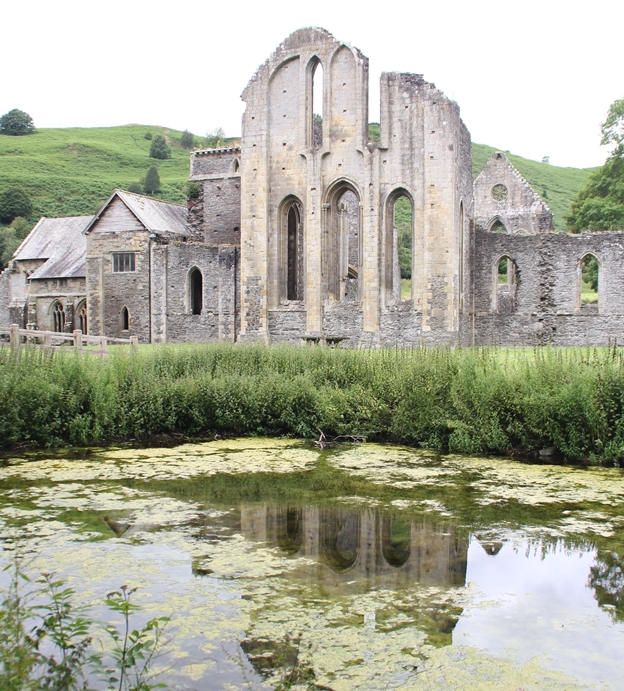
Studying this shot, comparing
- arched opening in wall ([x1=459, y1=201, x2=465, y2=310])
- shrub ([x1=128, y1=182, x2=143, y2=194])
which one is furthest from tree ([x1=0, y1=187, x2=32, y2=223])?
arched opening in wall ([x1=459, y1=201, x2=465, y2=310])

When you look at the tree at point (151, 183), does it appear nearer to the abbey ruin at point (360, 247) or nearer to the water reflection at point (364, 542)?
the abbey ruin at point (360, 247)

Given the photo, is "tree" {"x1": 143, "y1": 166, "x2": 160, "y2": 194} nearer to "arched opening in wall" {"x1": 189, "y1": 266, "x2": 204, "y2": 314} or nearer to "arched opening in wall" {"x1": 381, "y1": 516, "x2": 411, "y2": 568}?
"arched opening in wall" {"x1": 189, "y1": 266, "x2": 204, "y2": 314}

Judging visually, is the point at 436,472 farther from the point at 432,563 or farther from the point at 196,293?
the point at 196,293

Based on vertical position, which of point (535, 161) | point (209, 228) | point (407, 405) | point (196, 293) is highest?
point (535, 161)

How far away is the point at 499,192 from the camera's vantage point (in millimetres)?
39094

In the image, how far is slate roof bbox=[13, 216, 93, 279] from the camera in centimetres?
4136

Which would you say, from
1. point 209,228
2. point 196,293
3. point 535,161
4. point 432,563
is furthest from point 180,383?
point 535,161

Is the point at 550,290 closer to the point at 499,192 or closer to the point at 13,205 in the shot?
the point at 499,192

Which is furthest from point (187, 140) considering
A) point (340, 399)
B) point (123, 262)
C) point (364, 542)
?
point (364, 542)

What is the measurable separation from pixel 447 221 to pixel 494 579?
19103 millimetres

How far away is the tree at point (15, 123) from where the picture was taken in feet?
340

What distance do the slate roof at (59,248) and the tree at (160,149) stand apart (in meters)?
56.0

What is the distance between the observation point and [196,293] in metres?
33.2

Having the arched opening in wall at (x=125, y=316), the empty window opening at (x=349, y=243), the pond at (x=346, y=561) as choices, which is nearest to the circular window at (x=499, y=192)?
the empty window opening at (x=349, y=243)
